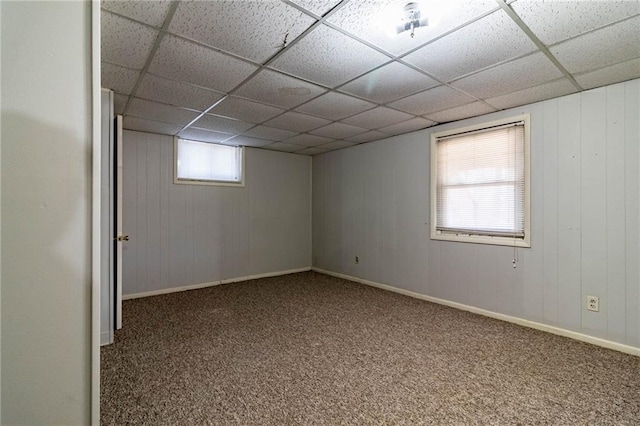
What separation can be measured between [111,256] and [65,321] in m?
2.09

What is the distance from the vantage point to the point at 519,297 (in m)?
3.20

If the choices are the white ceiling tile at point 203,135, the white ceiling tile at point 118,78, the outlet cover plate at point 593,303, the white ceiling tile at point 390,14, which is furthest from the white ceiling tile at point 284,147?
the outlet cover plate at point 593,303

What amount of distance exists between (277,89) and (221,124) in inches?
55.8

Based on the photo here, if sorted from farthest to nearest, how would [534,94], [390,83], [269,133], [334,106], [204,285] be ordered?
[204,285] < [269,133] < [334,106] < [534,94] < [390,83]

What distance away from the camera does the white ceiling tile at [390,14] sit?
1.63 m

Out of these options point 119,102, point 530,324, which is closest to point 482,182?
point 530,324

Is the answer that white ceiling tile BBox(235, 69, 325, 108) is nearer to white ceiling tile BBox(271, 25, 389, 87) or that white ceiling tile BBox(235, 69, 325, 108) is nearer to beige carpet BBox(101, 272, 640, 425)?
white ceiling tile BBox(271, 25, 389, 87)

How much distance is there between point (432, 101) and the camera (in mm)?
3053

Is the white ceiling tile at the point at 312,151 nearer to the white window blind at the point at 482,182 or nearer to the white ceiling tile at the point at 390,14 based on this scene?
the white window blind at the point at 482,182

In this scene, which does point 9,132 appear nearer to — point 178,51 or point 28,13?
point 28,13

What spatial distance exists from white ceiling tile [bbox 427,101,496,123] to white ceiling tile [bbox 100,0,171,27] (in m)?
2.81

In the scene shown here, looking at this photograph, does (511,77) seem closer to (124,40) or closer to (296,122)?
(296,122)

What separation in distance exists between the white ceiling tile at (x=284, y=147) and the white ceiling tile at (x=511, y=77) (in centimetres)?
297

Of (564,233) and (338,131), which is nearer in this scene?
(564,233)
